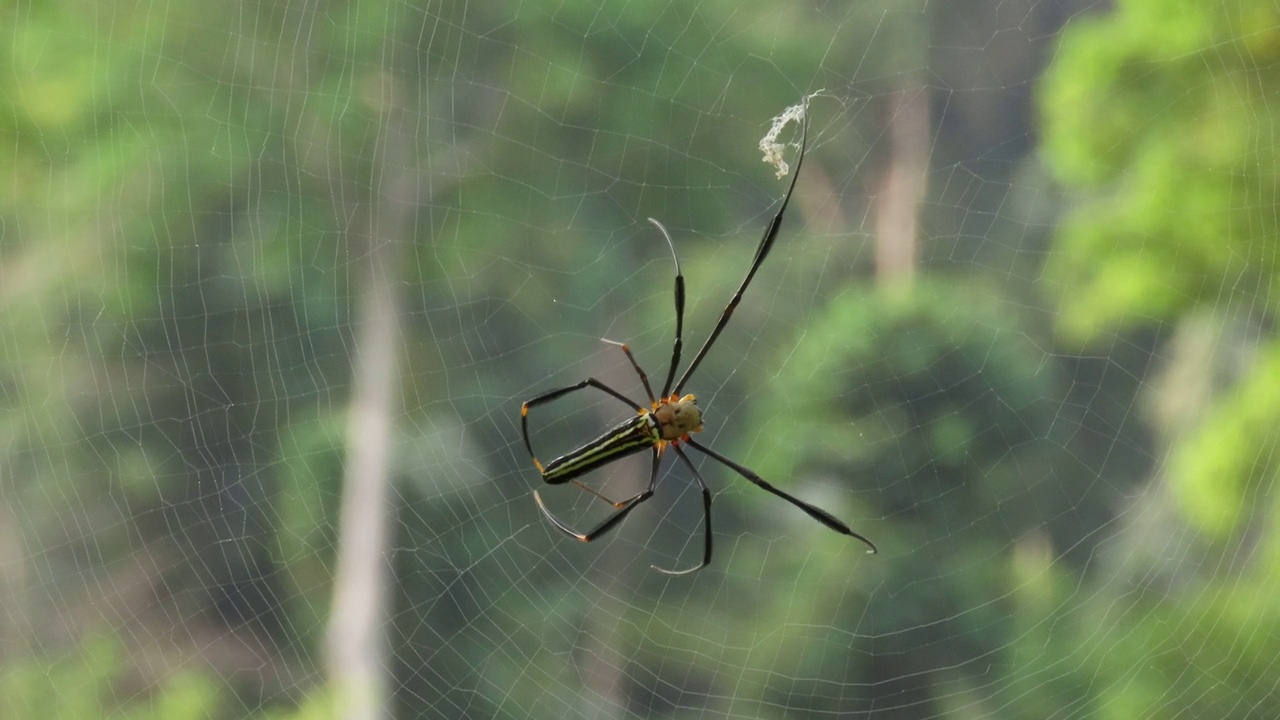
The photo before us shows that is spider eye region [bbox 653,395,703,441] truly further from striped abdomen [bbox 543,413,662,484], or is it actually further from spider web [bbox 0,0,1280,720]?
spider web [bbox 0,0,1280,720]

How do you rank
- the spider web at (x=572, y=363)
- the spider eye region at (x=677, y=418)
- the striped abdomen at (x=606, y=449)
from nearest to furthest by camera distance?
1. the striped abdomen at (x=606, y=449)
2. the spider eye region at (x=677, y=418)
3. the spider web at (x=572, y=363)

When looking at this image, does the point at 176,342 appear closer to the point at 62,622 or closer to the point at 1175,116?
the point at 62,622

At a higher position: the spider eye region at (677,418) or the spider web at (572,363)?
the spider eye region at (677,418)

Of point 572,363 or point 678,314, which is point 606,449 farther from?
point 572,363

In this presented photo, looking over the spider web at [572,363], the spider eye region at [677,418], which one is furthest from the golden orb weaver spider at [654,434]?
the spider web at [572,363]

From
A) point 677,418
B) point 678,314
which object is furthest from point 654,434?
point 678,314

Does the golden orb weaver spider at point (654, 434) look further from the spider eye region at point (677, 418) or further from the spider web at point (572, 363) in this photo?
the spider web at point (572, 363)
